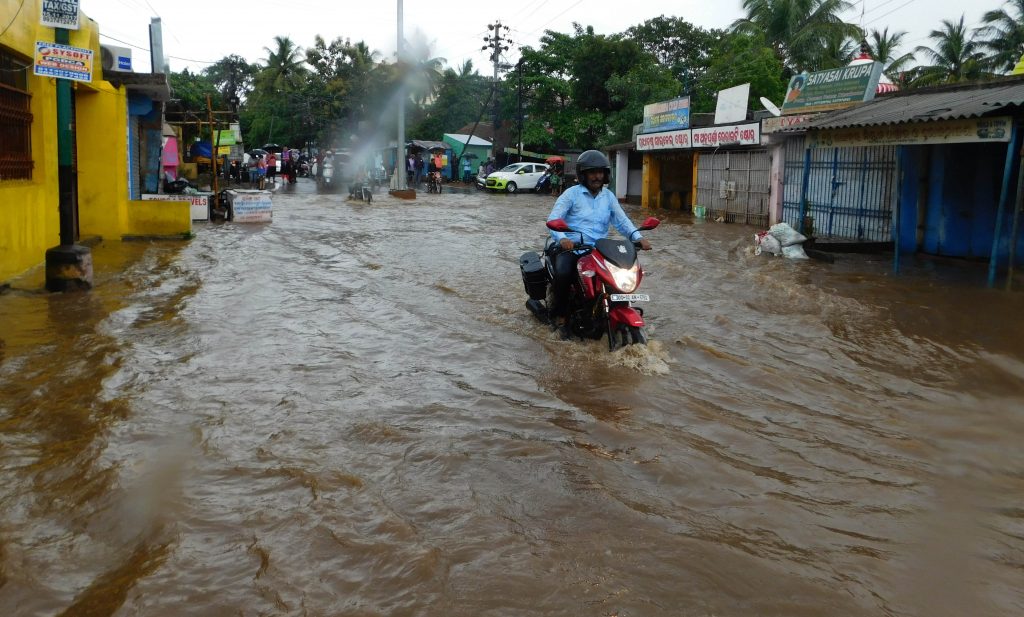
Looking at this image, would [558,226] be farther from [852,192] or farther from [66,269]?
[852,192]

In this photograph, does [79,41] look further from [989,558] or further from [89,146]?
[989,558]

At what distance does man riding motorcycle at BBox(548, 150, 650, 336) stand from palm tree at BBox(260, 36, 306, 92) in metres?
52.3

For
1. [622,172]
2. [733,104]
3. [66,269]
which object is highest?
[733,104]

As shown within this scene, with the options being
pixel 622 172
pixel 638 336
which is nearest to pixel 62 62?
pixel 638 336

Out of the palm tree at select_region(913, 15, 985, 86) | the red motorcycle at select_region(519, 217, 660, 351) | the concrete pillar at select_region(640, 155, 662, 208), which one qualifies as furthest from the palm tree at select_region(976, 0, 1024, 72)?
the red motorcycle at select_region(519, 217, 660, 351)

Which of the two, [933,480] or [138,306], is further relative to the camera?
[138,306]

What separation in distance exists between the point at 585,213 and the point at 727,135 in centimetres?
1586

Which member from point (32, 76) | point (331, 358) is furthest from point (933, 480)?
point (32, 76)

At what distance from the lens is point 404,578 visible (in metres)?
3.39

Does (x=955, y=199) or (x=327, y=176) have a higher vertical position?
(x=327, y=176)

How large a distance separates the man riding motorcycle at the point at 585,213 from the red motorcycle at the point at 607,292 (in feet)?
0.28

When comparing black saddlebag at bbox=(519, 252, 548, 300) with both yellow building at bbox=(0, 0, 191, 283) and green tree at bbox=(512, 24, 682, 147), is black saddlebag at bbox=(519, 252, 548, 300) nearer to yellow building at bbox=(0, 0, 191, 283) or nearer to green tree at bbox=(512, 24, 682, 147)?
yellow building at bbox=(0, 0, 191, 283)

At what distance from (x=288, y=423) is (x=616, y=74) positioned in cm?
3902

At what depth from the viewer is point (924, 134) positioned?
434 inches
